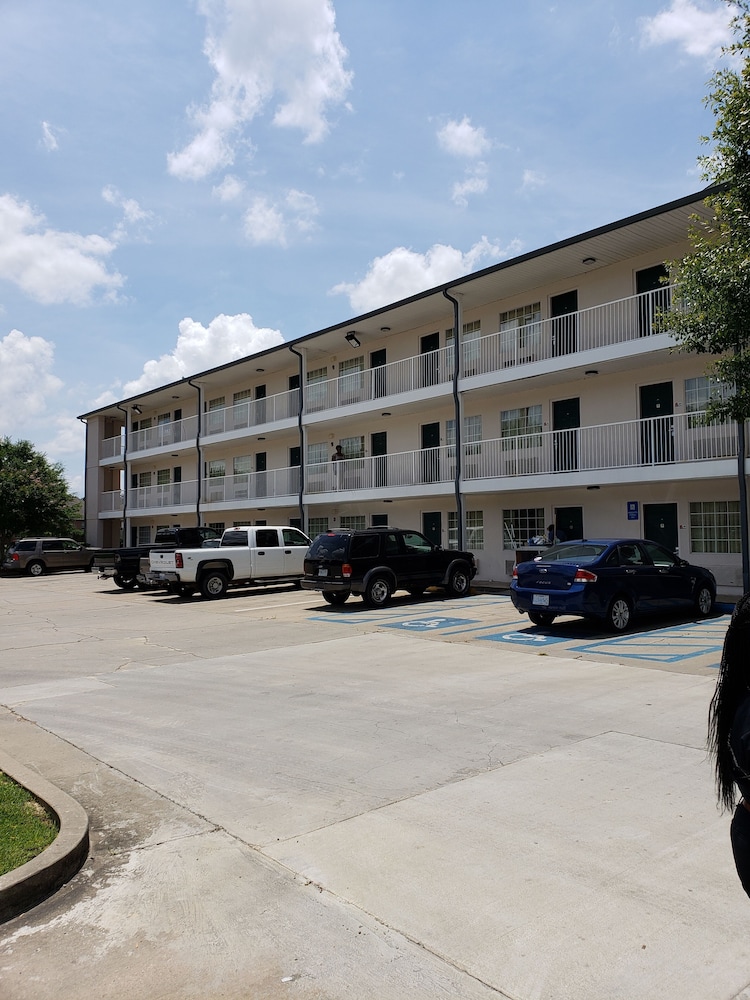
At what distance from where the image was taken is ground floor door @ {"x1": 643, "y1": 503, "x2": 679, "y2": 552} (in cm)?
1917

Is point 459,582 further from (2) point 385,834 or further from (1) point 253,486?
(2) point 385,834

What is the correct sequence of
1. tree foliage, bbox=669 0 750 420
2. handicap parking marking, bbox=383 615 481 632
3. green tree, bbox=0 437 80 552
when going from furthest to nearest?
1. green tree, bbox=0 437 80 552
2. handicap parking marking, bbox=383 615 481 632
3. tree foliage, bbox=669 0 750 420

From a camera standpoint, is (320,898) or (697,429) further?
(697,429)

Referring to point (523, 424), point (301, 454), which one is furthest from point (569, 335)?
point (301, 454)

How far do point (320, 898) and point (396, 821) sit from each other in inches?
41.6

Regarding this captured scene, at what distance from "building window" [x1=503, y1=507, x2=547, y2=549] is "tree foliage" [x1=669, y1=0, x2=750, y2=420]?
11.7 m

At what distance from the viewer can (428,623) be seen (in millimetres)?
14570

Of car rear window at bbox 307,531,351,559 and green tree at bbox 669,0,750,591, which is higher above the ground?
green tree at bbox 669,0,750,591

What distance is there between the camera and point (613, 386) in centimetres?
2034

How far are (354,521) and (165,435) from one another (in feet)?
48.3

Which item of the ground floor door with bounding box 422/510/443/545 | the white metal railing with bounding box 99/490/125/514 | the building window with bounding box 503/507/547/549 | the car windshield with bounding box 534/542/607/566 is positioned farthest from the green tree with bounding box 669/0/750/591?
the white metal railing with bounding box 99/490/125/514

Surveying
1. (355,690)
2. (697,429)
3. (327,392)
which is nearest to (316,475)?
(327,392)

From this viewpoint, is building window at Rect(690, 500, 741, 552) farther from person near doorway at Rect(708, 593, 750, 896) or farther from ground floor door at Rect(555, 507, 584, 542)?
person near doorway at Rect(708, 593, 750, 896)

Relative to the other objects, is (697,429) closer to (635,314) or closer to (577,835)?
(635,314)
